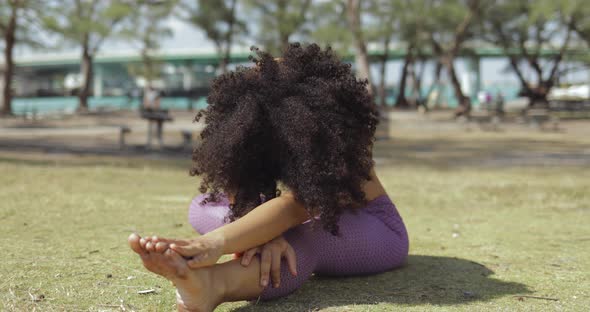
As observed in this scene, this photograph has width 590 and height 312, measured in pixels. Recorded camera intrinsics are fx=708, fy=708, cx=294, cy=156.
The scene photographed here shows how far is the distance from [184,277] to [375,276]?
1444 mm

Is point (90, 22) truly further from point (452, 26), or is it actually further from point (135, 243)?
point (135, 243)

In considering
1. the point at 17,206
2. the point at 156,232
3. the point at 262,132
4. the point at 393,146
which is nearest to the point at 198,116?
the point at 262,132

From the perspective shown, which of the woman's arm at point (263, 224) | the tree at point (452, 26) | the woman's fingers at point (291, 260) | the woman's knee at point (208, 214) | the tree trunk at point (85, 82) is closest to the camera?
the woman's arm at point (263, 224)

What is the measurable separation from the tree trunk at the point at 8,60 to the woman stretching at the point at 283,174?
79.2 ft

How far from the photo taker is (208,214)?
404 cm

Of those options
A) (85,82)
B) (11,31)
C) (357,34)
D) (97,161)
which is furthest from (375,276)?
(85,82)

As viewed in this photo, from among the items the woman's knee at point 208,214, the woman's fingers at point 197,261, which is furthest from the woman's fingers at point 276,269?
the woman's knee at point 208,214

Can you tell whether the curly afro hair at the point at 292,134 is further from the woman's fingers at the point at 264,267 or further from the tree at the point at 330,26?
the tree at the point at 330,26

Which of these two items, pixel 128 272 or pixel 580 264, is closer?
pixel 128 272

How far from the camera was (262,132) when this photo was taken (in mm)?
3176

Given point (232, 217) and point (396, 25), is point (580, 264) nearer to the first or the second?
point (232, 217)

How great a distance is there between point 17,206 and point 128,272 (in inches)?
117

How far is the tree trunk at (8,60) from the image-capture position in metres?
26.9

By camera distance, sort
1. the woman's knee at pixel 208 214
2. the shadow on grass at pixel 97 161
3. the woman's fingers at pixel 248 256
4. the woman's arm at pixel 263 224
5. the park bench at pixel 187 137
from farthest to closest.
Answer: the park bench at pixel 187 137 < the shadow on grass at pixel 97 161 < the woman's knee at pixel 208 214 < the woman's fingers at pixel 248 256 < the woman's arm at pixel 263 224
